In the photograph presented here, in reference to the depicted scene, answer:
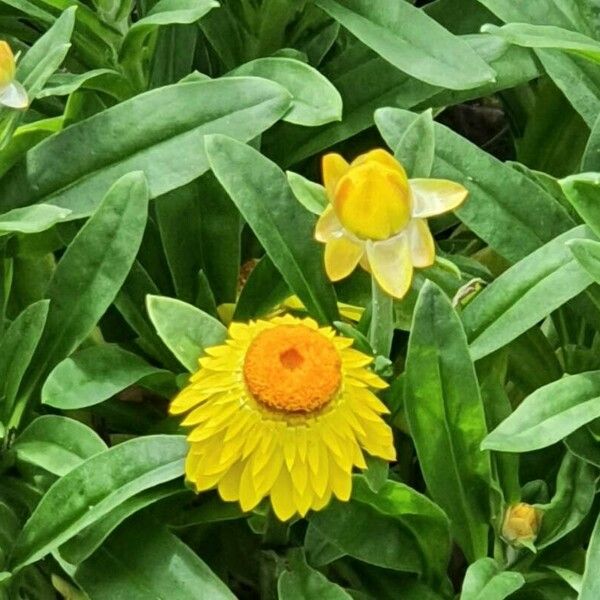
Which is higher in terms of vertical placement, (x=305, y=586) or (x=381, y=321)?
(x=381, y=321)

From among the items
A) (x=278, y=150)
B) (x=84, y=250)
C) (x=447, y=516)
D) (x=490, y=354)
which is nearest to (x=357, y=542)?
(x=447, y=516)

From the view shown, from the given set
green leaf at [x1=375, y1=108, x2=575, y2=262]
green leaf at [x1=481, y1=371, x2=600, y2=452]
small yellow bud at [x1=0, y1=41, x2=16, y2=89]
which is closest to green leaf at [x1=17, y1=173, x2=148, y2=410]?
small yellow bud at [x1=0, y1=41, x2=16, y2=89]

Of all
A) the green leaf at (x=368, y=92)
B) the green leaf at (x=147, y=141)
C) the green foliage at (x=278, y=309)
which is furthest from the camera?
the green leaf at (x=368, y=92)

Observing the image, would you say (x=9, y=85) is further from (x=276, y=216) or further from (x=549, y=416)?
(x=549, y=416)

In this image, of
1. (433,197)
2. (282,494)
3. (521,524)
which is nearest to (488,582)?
(521,524)

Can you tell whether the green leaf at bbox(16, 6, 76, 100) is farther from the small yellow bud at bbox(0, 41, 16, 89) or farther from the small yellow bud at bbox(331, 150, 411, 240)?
the small yellow bud at bbox(331, 150, 411, 240)

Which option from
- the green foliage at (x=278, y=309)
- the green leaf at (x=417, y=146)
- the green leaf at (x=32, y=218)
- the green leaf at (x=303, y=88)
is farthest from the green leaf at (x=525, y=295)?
the green leaf at (x=32, y=218)

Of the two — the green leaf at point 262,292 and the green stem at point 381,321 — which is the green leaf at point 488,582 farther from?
→ the green leaf at point 262,292
